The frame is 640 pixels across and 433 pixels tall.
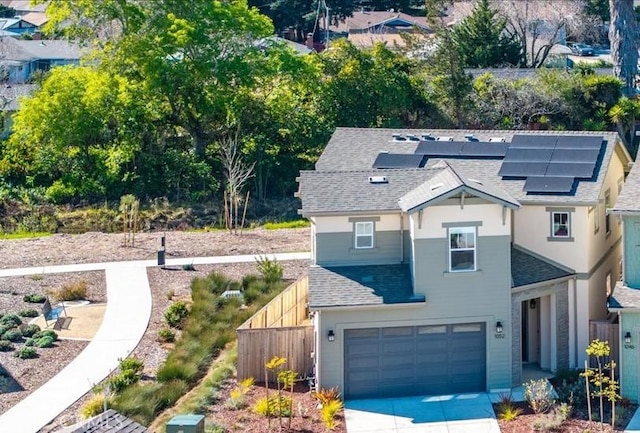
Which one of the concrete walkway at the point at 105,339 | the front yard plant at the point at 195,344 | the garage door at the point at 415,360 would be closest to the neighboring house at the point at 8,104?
the concrete walkway at the point at 105,339

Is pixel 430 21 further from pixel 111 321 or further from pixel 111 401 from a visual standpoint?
pixel 111 401

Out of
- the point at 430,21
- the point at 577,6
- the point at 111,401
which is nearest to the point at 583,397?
the point at 111,401

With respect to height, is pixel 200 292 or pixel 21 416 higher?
pixel 200 292

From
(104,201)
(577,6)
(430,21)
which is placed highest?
(577,6)

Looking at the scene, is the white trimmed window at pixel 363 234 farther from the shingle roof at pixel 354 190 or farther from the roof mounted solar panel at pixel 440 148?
the roof mounted solar panel at pixel 440 148

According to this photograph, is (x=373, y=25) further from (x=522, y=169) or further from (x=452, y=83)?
(x=522, y=169)

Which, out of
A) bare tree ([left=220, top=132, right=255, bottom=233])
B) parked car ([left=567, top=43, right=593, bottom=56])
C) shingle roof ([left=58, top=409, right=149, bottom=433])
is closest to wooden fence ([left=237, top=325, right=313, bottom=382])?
shingle roof ([left=58, top=409, right=149, bottom=433])
